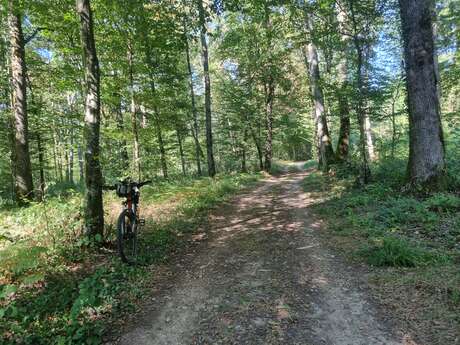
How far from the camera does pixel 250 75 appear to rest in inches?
925

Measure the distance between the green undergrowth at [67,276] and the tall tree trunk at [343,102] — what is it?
291 inches

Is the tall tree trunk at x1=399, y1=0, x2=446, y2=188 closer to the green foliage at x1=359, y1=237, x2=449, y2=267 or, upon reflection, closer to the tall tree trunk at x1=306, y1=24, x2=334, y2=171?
the green foliage at x1=359, y1=237, x2=449, y2=267

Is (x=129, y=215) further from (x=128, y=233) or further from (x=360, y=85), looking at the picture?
(x=360, y=85)

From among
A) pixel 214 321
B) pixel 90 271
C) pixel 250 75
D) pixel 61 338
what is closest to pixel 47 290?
pixel 90 271

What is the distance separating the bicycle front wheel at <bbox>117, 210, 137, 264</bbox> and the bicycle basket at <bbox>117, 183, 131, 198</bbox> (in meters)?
0.36

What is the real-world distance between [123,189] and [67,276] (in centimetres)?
183

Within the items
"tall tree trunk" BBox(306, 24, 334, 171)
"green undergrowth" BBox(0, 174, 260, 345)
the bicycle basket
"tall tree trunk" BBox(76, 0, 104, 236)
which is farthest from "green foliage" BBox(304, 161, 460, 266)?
"tall tree trunk" BBox(306, 24, 334, 171)

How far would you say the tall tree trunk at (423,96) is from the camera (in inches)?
313

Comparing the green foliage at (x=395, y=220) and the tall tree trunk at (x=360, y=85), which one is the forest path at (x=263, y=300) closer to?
the green foliage at (x=395, y=220)

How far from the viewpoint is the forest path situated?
363cm

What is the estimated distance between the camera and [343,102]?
11969 mm

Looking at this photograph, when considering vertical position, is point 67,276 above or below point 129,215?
below

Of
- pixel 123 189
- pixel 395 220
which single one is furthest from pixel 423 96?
pixel 123 189

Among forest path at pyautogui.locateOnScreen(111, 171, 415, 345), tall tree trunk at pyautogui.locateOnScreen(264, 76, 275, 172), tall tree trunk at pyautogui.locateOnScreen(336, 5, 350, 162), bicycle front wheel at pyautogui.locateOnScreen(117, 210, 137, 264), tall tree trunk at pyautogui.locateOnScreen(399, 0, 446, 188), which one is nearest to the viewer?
forest path at pyautogui.locateOnScreen(111, 171, 415, 345)
